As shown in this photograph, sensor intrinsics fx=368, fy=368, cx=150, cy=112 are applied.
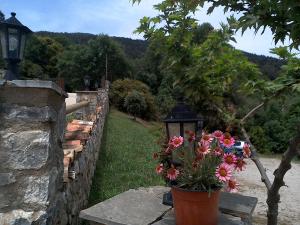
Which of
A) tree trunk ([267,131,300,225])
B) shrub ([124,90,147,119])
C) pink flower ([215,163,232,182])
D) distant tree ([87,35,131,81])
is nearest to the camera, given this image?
pink flower ([215,163,232,182])

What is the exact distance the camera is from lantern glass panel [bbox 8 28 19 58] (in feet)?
6.70

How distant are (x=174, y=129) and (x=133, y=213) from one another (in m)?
0.55

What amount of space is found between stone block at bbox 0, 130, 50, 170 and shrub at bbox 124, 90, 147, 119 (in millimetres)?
19928

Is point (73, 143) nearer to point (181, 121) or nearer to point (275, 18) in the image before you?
point (181, 121)

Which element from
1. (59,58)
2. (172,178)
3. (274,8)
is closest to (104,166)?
(172,178)

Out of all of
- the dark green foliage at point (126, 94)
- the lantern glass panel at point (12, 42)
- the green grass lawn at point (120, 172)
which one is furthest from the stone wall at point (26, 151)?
the dark green foliage at point (126, 94)

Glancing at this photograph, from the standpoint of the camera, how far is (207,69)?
238 cm

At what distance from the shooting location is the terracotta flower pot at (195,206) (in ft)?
6.00

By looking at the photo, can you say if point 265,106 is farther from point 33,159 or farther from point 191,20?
point 33,159

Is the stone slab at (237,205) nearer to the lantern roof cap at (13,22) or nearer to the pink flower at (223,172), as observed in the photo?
the pink flower at (223,172)

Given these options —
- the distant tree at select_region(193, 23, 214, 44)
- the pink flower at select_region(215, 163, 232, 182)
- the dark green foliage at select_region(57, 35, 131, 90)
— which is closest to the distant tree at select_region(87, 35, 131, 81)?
the dark green foliage at select_region(57, 35, 131, 90)

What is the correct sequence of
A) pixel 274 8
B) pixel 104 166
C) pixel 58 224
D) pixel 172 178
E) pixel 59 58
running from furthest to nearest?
pixel 59 58, pixel 104 166, pixel 58 224, pixel 172 178, pixel 274 8

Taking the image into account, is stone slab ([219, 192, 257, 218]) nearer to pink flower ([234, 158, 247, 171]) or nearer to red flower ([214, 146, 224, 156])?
pink flower ([234, 158, 247, 171])

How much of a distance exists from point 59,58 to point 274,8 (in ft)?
111
